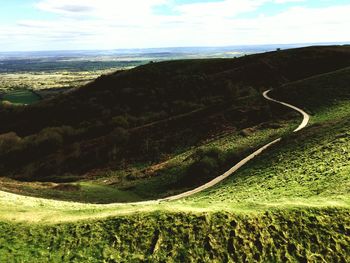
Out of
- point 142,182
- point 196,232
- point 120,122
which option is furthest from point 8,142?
point 196,232

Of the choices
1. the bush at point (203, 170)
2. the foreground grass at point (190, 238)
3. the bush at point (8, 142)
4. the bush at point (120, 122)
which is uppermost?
the foreground grass at point (190, 238)

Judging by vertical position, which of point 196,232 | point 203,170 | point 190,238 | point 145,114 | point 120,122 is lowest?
point 120,122

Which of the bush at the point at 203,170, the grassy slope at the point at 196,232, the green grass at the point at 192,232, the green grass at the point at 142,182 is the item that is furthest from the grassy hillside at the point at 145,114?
the green grass at the point at 192,232

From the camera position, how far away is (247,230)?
68.7 feet

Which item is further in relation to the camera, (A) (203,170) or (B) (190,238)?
(A) (203,170)

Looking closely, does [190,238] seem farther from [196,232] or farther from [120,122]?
[120,122]

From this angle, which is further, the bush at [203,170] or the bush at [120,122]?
the bush at [120,122]

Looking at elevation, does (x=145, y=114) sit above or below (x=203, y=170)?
below

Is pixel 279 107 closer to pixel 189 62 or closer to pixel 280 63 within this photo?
pixel 280 63

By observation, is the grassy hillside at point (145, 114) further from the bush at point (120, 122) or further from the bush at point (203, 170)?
the bush at point (203, 170)

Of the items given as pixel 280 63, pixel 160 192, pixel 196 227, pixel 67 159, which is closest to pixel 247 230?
pixel 196 227

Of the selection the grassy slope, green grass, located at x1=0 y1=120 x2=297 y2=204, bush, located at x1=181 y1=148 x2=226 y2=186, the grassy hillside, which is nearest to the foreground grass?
the grassy slope

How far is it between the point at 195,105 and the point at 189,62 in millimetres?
44787

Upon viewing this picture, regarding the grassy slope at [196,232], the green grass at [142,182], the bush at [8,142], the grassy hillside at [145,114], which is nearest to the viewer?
the grassy slope at [196,232]
